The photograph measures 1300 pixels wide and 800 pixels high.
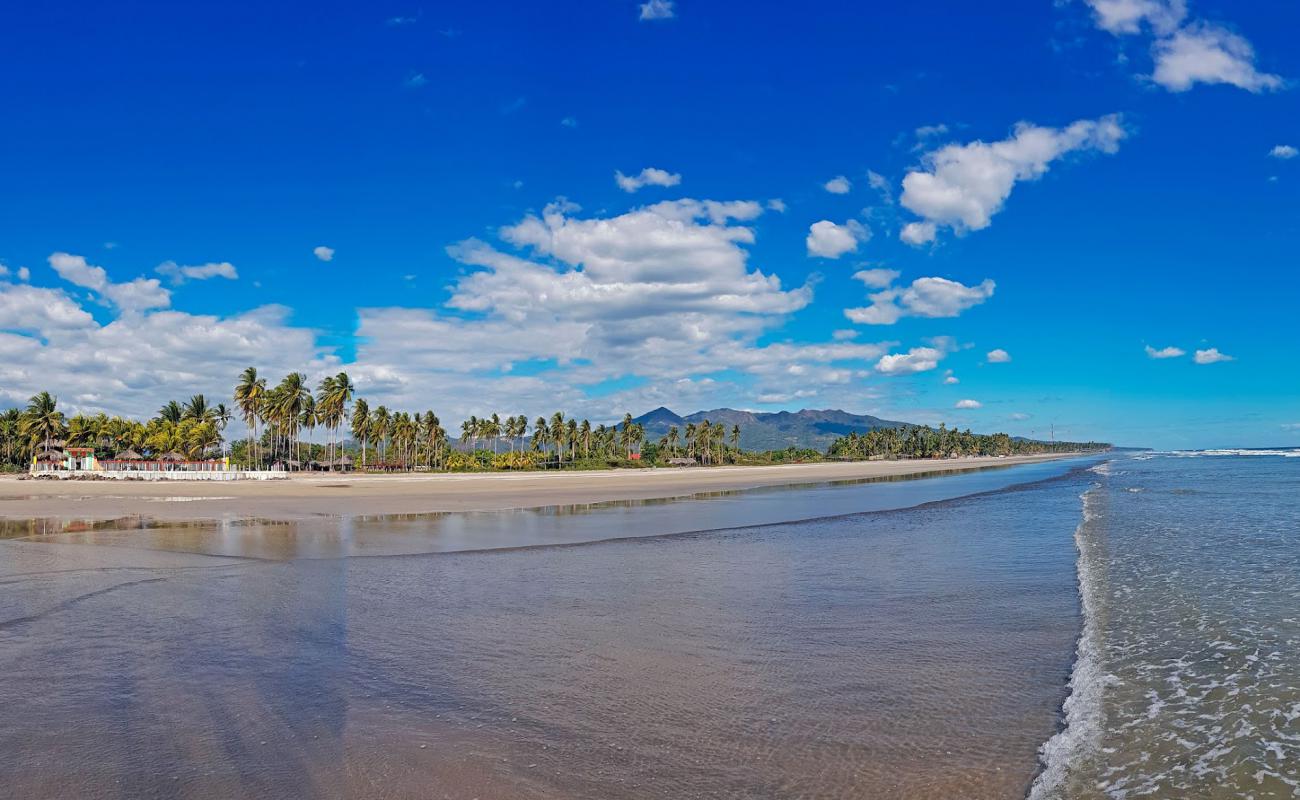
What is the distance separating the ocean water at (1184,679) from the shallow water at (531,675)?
0.35 meters

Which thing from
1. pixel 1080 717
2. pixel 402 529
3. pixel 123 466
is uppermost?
pixel 1080 717

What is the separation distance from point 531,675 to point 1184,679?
20.6ft

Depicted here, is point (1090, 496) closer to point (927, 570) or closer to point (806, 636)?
point (927, 570)

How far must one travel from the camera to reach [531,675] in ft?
23.6

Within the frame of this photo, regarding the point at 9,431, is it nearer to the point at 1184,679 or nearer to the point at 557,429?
the point at 557,429

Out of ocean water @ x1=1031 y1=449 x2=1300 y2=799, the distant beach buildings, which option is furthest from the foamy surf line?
the distant beach buildings

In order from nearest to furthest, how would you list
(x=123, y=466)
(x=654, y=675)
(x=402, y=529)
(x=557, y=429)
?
1. (x=654, y=675)
2. (x=402, y=529)
3. (x=123, y=466)
4. (x=557, y=429)

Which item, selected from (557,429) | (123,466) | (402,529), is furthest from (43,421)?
(402,529)

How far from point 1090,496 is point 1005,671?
3485 cm

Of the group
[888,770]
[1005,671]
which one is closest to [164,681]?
[888,770]

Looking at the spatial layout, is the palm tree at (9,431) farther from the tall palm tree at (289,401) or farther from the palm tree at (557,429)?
the palm tree at (557,429)

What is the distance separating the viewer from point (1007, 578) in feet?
42.5

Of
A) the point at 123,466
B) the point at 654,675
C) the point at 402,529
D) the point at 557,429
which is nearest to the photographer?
the point at 654,675

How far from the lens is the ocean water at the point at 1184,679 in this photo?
16.8ft
